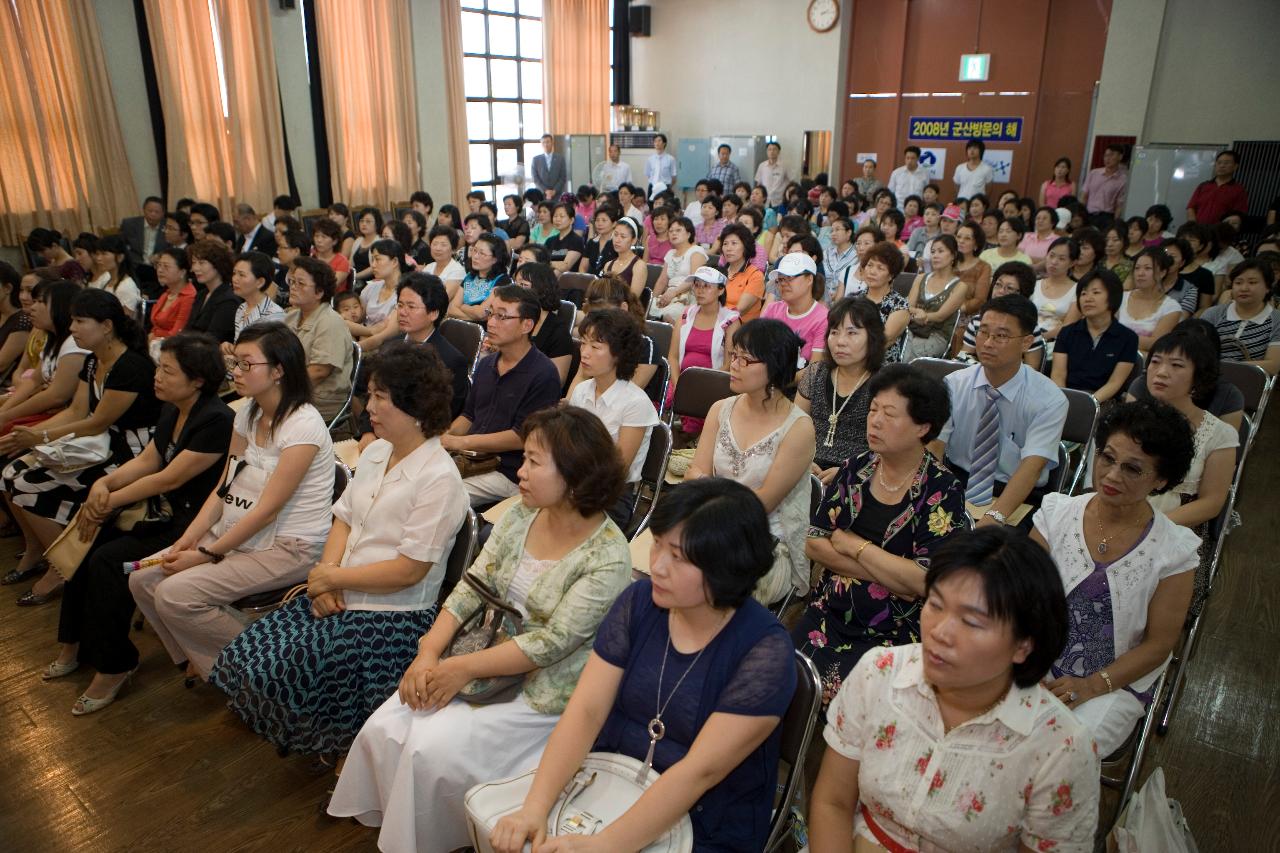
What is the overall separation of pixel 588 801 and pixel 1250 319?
4.77 meters

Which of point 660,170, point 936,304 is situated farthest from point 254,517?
point 660,170

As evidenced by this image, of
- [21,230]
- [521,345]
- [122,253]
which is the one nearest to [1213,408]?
[521,345]

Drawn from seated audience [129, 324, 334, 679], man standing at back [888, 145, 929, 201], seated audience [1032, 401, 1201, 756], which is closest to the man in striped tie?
seated audience [1032, 401, 1201, 756]

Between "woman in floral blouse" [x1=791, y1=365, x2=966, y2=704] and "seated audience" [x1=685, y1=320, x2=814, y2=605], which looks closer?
"woman in floral blouse" [x1=791, y1=365, x2=966, y2=704]

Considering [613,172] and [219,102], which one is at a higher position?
[219,102]

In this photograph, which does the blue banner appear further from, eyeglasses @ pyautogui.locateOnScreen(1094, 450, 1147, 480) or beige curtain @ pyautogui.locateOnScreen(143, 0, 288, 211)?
eyeglasses @ pyautogui.locateOnScreen(1094, 450, 1147, 480)

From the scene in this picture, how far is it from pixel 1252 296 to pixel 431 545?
4.69 meters

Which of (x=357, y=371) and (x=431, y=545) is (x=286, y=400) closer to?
(x=431, y=545)

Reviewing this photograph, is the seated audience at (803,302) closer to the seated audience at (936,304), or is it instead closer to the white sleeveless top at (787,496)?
the seated audience at (936,304)

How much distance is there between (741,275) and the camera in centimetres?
550

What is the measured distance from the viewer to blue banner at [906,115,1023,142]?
1144cm

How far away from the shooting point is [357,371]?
14.5ft

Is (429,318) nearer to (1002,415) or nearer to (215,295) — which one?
(215,295)

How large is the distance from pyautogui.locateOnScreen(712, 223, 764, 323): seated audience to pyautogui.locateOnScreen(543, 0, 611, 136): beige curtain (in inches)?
329
